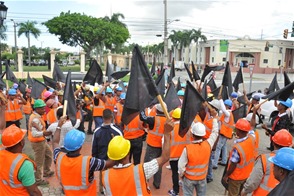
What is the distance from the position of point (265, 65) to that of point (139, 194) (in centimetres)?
6410

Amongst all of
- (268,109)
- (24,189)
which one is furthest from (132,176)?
(268,109)

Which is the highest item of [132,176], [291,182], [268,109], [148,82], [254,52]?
[254,52]

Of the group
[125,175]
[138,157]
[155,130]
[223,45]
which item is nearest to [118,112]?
[138,157]

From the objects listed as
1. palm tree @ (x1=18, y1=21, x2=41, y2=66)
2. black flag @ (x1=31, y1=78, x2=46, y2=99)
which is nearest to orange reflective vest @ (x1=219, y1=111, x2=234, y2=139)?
black flag @ (x1=31, y1=78, x2=46, y2=99)

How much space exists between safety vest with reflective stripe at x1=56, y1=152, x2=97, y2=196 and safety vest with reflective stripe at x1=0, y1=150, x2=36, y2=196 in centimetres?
44

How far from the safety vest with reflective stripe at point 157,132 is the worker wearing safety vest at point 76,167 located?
7.60ft

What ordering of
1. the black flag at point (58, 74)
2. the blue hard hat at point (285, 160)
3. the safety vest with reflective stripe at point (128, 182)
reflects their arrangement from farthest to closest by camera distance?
the black flag at point (58, 74)
the safety vest with reflective stripe at point (128, 182)
the blue hard hat at point (285, 160)

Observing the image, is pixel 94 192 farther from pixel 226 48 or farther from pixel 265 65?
pixel 265 65

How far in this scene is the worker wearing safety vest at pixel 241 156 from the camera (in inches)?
160

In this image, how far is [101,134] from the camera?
4.48 meters

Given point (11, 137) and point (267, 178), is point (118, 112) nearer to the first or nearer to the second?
point (11, 137)

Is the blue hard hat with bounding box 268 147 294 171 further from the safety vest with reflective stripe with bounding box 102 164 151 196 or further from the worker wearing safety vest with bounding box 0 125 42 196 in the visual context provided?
the worker wearing safety vest with bounding box 0 125 42 196

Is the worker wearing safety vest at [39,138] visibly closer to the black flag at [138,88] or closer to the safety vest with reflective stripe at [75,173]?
the safety vest with reflective stripe at [75,173]

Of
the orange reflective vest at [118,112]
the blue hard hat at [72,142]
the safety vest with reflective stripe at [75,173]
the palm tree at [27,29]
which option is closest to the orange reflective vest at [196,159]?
the safety vest with reflective stripe at [75,173]
